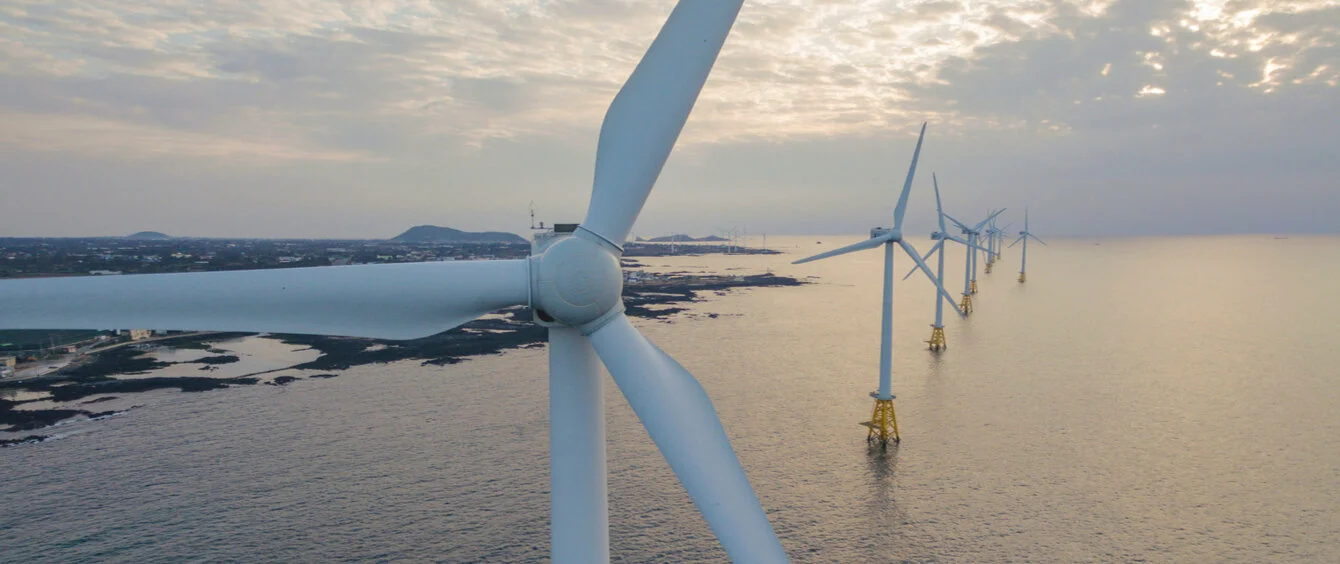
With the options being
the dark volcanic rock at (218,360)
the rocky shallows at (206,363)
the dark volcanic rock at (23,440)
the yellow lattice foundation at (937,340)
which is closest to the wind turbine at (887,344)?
the rocky shallows at (206,363)

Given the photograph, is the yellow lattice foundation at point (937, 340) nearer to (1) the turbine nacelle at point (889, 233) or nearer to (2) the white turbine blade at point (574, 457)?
(1) the turbine nacelle at point (889, 233)

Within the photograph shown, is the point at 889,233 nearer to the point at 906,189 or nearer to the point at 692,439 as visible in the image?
the point at 906,189

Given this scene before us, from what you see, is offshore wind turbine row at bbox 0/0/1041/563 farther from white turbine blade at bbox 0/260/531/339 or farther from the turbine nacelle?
the turbine nacelle

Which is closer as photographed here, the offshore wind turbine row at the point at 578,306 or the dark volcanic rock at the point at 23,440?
the offshore wind turbine row at the point at 578,306

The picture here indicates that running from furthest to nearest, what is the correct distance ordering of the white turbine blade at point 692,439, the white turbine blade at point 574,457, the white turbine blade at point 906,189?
1. the white turbine blade at point 906,189
2. the white turbine blade at point 574,457
3. the white turbine blade at point 692,439

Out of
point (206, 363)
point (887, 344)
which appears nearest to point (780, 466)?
point (887, 344)

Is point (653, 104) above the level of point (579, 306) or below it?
above

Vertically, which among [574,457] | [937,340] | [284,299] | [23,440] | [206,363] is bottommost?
[23,440]

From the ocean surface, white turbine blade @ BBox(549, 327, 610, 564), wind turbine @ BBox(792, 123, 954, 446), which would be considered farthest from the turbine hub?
wind turbine @ BBox(792, 123, 954, 446)
